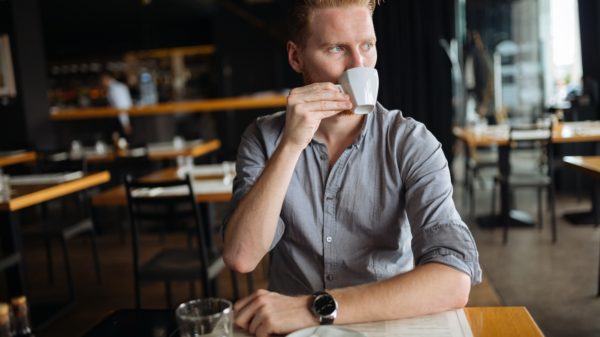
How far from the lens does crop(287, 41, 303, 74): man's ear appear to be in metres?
1.47

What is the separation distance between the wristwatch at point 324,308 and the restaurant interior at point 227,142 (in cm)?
27

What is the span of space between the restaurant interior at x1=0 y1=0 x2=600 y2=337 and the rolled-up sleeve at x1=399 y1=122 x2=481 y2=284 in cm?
22

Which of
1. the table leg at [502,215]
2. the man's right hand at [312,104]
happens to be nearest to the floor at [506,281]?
the table leg at [502,215]

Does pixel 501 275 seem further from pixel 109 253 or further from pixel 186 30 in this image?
pixel 186 30

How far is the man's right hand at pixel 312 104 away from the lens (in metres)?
1.23

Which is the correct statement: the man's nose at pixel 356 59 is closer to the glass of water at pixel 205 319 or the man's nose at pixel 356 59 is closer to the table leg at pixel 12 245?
the glass of water at pixel 205 319

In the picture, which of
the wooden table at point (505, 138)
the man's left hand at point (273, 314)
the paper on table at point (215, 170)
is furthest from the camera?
the wooden table at point (505, 138)

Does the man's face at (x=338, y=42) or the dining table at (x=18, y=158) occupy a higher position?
the man's face at (x=338, y=42)

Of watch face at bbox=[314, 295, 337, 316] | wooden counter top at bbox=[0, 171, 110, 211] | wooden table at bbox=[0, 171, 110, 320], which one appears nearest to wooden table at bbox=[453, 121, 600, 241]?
wooden counter top at bbox=[0, 171, 110, 211]

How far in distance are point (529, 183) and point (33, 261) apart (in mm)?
4387

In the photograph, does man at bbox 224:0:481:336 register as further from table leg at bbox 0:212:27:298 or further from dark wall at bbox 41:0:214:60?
dark wall at bbox 41:0:214:60

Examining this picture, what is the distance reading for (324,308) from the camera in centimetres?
107

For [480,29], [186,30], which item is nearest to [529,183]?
[480,29]

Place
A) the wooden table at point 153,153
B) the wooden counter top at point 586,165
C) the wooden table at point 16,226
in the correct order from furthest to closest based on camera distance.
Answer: the wooden table at point 153,153, the wooden table at point 16,226, the wooden counter top at point 586,165
